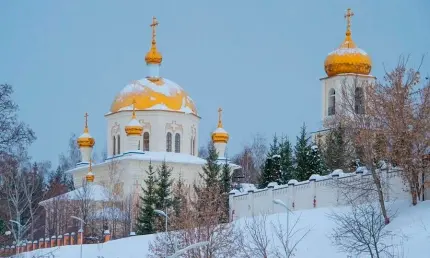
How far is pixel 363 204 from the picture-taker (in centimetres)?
3491

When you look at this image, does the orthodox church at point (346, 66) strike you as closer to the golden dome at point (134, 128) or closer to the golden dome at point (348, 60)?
the golden dome at point (348, 60)

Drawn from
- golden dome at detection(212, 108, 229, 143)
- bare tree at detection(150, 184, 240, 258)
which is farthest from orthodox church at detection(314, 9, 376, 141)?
bare tree at detection(150, 184, 240, 258)

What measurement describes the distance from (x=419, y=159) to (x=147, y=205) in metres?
17.7

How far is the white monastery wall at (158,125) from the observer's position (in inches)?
2522

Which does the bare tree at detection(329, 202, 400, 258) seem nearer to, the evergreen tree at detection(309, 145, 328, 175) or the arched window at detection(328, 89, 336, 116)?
the evergreen tree at detection(309, 145, 328, 175)

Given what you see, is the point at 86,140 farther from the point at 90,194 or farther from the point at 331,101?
the point at 331,101

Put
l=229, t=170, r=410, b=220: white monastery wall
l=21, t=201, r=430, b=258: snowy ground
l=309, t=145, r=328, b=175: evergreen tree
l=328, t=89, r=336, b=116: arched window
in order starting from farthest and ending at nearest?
l=328, t=89, r=336, b=116: arched window
l=309, t=145, r=328, b=175: evergreen tree
l=229, t=170, r=410, b=220: white monastery wall
l=21, t=201, r=430, b=258: snowy ground

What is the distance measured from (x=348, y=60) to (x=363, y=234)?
31.7 m

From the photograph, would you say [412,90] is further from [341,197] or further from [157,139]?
[157,139]

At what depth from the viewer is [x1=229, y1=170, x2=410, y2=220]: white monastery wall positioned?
116 feet

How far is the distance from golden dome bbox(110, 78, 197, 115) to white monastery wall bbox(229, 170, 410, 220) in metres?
20.9

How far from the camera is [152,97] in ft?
211

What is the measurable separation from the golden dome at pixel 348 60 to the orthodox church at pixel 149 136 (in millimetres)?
7578

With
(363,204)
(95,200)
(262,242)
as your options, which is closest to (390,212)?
(363,204)
